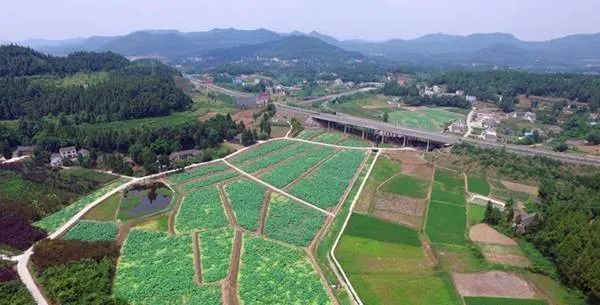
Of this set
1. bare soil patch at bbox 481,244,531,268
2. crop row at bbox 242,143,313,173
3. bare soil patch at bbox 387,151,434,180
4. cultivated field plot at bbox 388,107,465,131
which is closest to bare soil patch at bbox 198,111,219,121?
crop row at bbox 242,143,313,173

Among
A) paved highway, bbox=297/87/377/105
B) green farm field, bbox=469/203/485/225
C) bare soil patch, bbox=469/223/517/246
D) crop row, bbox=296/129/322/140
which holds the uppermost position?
paved highway, bbox=297/87/377/105

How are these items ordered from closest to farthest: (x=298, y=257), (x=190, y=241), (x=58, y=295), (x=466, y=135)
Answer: (x=58, y=295)
(x=298, y=257)
(x=190, y=241)
(x=466, y=135)

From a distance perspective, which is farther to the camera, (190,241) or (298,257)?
(190,241)

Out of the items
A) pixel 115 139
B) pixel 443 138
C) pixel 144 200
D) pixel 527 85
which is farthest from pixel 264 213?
pixel 527 85

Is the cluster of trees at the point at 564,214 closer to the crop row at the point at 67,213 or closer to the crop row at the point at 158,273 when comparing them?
the crop row at the point at 158,273

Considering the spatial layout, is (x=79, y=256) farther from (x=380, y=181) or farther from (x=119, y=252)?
(x=380, y=181)

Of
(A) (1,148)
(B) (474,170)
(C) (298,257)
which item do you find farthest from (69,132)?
(B) (474,170)

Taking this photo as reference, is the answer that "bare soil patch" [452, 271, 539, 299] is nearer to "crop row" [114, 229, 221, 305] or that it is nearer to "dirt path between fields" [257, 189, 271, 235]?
"dirt path between fields" [257, 189, 271, 235]
